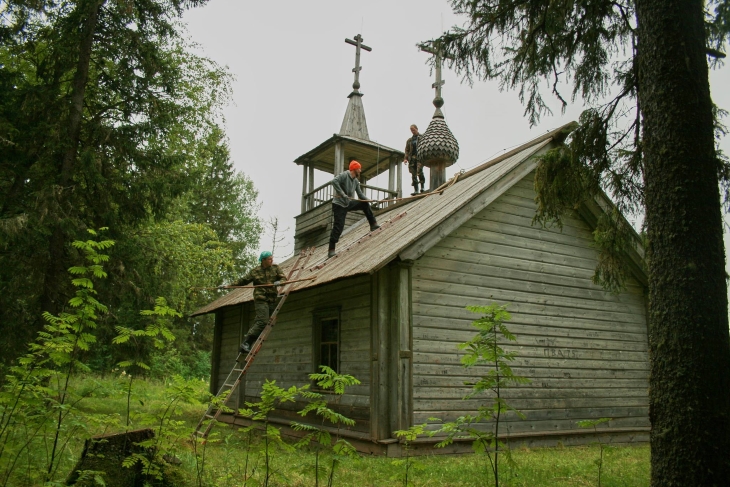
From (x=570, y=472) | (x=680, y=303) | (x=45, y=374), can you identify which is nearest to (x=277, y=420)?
(x=570, y=472)

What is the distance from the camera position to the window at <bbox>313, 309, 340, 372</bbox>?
11312 mm

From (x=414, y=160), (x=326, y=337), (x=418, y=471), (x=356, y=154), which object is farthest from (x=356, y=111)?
(x=418, y=471)

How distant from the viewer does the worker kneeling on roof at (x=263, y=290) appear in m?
10.6

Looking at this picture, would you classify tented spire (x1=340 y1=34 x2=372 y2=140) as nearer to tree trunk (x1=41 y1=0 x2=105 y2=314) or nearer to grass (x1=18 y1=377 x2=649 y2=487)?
tree trunk (x1=41 y1=0 x2=105 y2=314)

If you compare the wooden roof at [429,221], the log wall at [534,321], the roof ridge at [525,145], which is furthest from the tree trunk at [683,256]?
the roof ridge at [525,145]

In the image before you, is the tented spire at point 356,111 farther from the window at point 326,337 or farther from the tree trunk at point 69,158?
the window at point 326,337

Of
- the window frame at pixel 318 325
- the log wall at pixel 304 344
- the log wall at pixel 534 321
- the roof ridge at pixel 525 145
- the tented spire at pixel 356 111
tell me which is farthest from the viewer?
the tented spire at pixel 356 111

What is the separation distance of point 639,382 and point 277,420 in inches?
315

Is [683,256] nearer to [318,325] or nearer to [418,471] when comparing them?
[418,471]

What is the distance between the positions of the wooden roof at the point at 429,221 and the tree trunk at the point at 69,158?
13.6 ft

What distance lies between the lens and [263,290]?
1087 centimetres

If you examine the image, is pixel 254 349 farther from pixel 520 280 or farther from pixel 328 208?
pixel 328 208

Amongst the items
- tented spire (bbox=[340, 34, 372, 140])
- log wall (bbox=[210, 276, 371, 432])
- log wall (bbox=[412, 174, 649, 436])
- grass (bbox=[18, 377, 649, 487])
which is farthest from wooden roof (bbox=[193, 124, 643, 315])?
tented spire (bbox=[340, 34, 372, 140])

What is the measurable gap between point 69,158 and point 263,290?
5.34 m
